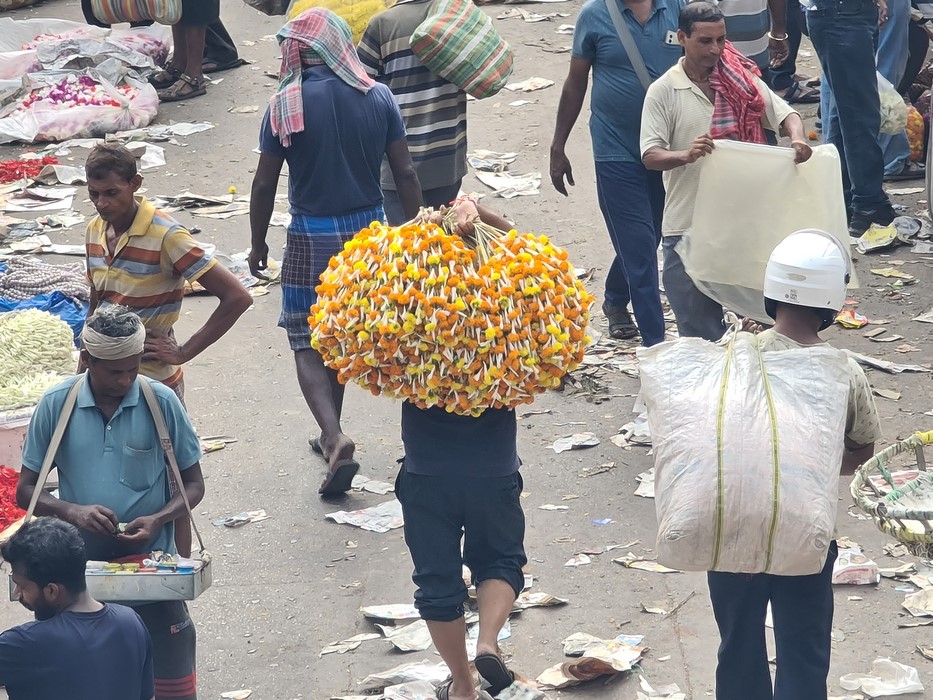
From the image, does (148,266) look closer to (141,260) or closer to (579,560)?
(141,260)

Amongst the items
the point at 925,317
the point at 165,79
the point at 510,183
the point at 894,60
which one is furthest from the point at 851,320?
the point at 165,79

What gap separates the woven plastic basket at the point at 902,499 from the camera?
3311 millimetres

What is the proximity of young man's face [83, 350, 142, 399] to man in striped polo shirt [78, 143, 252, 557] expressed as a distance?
720mm

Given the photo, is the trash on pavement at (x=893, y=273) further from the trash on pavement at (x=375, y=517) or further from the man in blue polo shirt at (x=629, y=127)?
the trash on pavement at (x=375, y=517)

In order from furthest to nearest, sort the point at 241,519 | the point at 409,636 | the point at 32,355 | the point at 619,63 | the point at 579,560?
the point at 32,355
the point at 619,63
the point at 241,519
the point at 579,560
the point at 409,636

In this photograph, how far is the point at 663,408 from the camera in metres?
3.53

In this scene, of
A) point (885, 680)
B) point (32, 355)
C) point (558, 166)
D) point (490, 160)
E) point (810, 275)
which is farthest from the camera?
point (490, 160)

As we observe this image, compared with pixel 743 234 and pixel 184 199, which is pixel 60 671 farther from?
pixel 184 199

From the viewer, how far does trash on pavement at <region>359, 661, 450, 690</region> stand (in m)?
4.63

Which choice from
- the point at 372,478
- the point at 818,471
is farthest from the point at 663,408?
the point at 372,478

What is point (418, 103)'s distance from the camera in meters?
7.04

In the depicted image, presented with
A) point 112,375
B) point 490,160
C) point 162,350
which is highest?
point 112,375

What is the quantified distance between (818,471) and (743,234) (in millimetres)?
2502

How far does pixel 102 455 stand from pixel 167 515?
26 cm
